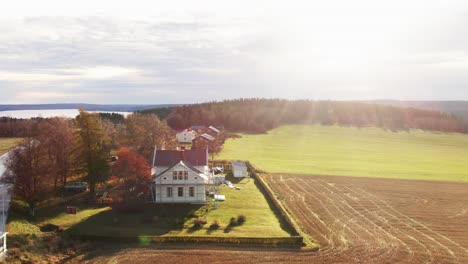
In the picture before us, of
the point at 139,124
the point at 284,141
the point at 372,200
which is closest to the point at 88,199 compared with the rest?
the point at 139,124

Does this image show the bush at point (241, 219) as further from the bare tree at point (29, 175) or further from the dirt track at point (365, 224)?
the bare tree at point (29, 175)

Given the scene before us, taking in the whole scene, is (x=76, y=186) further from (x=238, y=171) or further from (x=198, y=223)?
Result: (x=238, y=171)

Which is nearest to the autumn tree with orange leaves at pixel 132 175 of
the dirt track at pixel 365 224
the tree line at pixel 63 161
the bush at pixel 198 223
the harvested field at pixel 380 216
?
the tree line at pixel 63 161

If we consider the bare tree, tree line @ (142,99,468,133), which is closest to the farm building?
the bare tree

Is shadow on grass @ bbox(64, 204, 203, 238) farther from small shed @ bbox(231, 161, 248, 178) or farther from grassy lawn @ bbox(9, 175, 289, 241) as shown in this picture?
small shed @ bbox(231, 161, 248, 178)

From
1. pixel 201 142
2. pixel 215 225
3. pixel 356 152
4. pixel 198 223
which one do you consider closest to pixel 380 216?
pixel 215 225

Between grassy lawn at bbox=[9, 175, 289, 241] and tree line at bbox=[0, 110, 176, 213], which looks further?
tree line at bbox=[0, 110, 176, 213]
